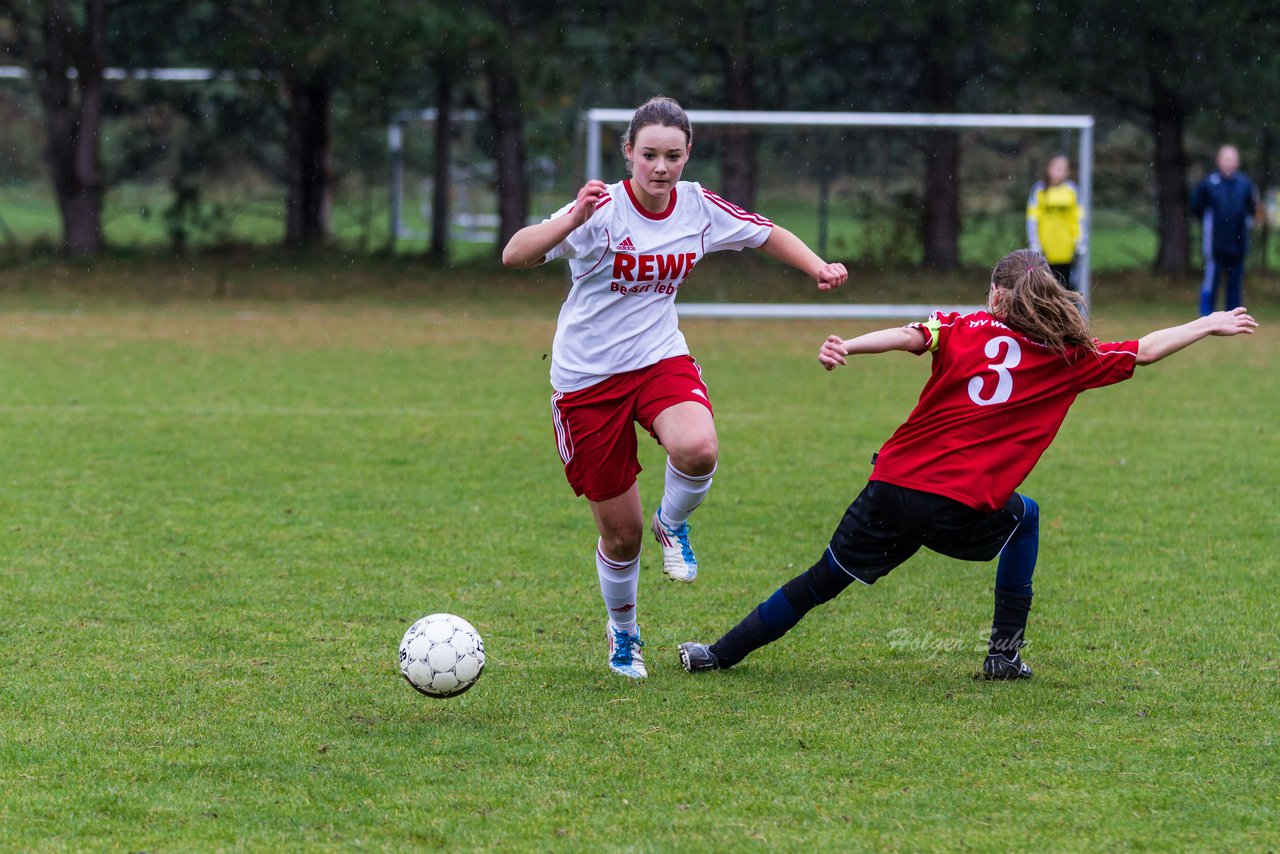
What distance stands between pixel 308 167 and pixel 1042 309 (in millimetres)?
21867

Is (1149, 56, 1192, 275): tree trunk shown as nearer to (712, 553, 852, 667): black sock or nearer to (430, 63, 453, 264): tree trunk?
(430, 63, 453, 264): tree trunk

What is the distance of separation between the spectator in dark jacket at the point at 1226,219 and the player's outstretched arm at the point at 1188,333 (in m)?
12.9

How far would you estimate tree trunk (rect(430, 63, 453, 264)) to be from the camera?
22734 millimetres

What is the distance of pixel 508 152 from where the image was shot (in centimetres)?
2272

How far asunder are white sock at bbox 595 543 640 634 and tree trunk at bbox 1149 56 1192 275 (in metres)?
19.2

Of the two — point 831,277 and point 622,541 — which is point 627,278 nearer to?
point 831,277

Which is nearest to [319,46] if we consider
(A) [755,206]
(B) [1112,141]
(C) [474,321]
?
(C) [474,321]

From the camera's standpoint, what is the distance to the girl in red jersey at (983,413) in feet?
14.6

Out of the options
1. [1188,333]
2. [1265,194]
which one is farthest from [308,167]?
[1188,333]

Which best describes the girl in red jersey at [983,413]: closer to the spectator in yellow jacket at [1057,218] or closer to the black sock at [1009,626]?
the black sock at [1009,626]

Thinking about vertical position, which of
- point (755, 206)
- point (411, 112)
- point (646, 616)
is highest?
point (411, 112)

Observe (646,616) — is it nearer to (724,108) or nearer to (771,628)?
(771,628)

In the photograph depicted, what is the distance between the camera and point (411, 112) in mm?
23734

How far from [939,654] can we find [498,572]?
2.02m
